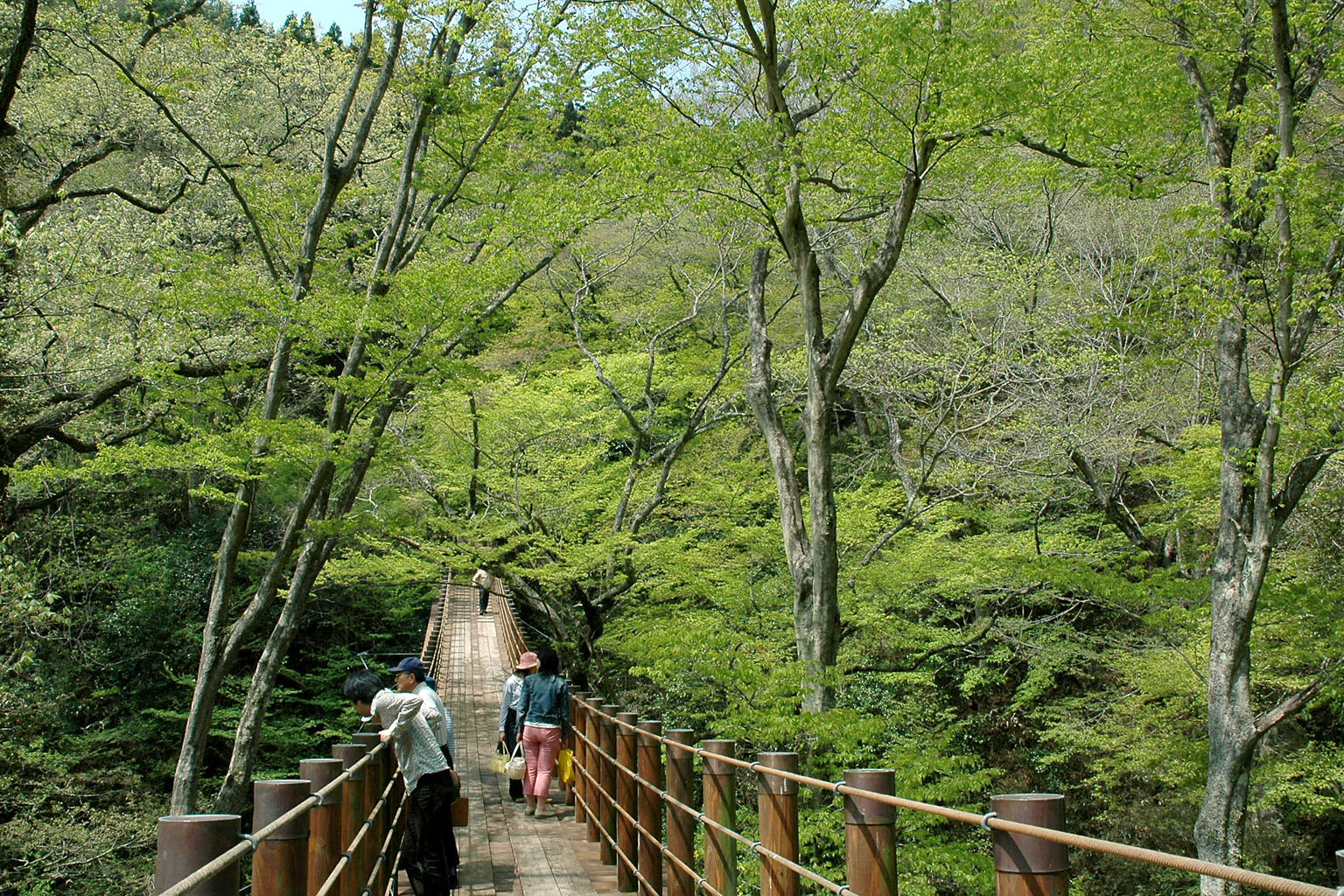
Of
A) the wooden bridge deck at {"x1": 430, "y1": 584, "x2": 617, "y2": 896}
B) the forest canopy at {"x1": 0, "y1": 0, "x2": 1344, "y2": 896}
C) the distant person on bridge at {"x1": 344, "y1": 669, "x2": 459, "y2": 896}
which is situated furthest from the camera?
the forest canopy at {"x1": 0, "y1": 0, "x2": 1344, "y2": 896}

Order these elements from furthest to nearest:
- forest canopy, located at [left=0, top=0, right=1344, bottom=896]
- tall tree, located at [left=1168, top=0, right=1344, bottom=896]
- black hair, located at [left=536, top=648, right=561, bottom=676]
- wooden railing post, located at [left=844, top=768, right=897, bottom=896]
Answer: forest canopy, located at [left=0, top=0, right=1344, bottom=896]
black hair, located at [left=536, top=648, right=561, bottom=676]
tall tree, located at [left=1168, top=0, right=1344, bottom=896]
wooden railing post, located at [left=844, top=768, right=897, bottom=896]

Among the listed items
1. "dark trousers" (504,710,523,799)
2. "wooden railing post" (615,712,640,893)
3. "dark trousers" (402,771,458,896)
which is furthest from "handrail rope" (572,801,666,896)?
"dark trousers" (504,710,523,799)

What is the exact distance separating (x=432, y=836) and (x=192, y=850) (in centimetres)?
373

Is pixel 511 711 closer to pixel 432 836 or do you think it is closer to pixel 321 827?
pixel 432 836

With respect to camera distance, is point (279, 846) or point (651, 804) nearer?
point (279, 846)

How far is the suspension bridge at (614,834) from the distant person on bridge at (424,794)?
162 millimetres

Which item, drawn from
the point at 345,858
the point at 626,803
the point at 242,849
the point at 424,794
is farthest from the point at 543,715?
the point at 242,849

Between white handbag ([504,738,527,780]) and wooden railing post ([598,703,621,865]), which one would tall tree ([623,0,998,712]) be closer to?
wooden railing post ([598,703,621,865])

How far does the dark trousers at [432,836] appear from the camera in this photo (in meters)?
5.28

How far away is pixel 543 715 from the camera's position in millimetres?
8320

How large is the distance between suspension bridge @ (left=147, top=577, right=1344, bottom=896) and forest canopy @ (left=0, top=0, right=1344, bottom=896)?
4.35 feet

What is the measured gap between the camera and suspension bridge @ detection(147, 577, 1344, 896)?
6.08 feet

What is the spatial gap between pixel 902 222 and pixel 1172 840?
8494 mm

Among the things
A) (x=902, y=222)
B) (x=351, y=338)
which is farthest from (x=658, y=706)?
Result: (x=902, y=222)
